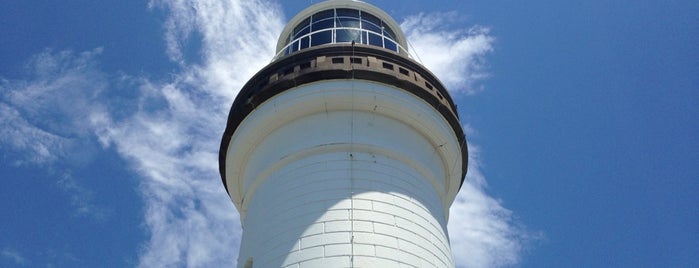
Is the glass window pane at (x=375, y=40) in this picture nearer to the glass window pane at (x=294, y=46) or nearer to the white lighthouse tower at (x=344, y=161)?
the glass window pane at (x=294, y=46)

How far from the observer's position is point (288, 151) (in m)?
10.2

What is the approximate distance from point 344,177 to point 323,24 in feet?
18.2

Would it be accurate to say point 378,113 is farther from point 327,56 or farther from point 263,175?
point 263,175

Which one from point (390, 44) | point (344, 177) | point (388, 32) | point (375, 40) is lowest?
point (344, 177)

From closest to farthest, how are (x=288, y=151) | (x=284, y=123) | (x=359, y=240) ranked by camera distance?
(x=359, y=240) → (x=288, y=151) → (x=284, y=123)

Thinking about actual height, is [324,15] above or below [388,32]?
above

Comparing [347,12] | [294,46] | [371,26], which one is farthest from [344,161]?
[347,12]

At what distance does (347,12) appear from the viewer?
14195 mm

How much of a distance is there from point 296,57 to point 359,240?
170 inches

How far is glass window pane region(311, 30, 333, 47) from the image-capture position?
43.6ft

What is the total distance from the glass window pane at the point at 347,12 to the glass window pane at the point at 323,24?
0.34 meters

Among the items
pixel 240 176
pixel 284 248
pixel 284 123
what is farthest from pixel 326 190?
pixel 240 176

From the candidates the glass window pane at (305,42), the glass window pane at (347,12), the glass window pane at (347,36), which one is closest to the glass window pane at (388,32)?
the glass window pane at (347,12)

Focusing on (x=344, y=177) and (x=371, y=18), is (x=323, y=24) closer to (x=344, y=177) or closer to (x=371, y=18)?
(x=371, y=18)
